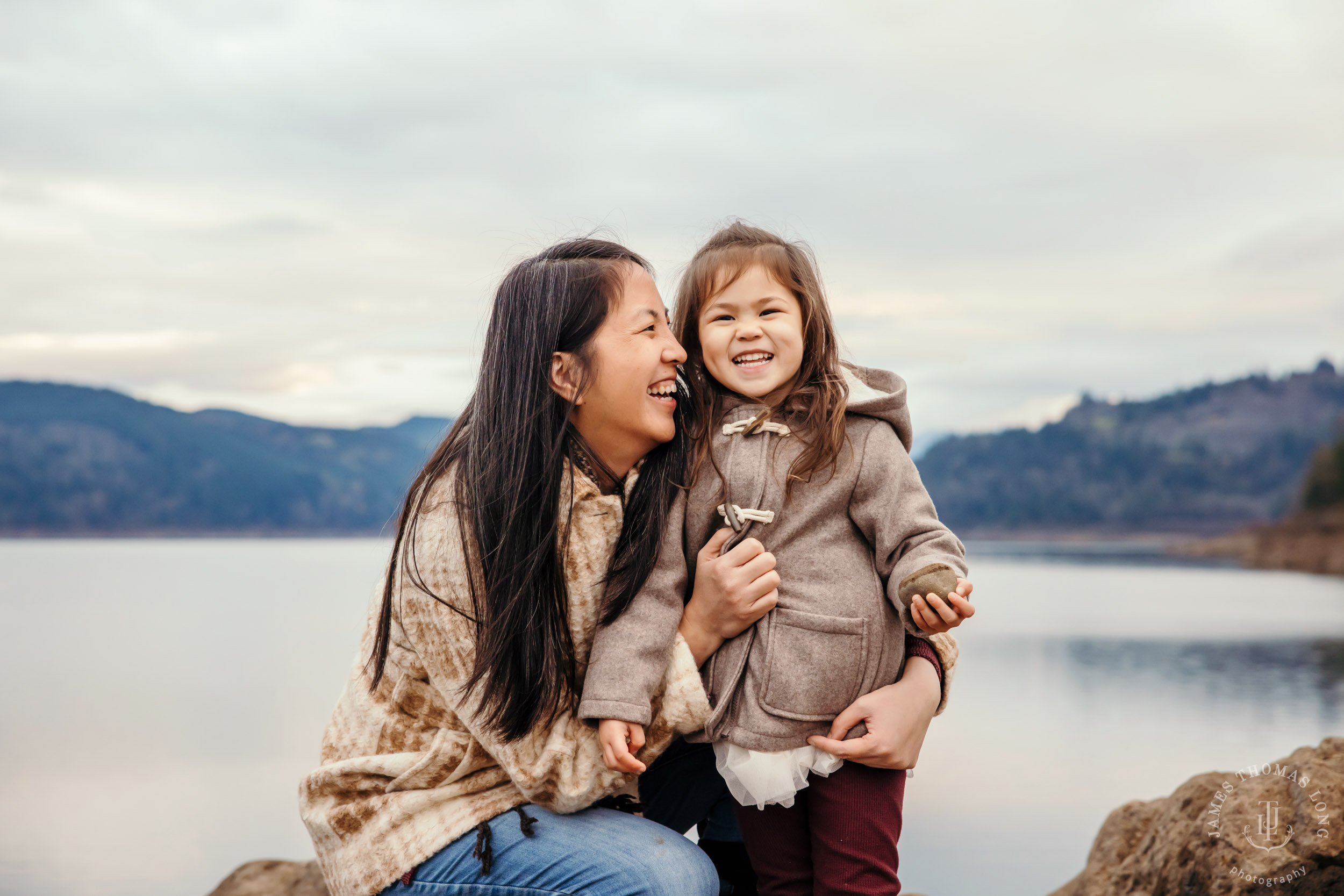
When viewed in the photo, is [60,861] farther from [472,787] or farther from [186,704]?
[186,704]

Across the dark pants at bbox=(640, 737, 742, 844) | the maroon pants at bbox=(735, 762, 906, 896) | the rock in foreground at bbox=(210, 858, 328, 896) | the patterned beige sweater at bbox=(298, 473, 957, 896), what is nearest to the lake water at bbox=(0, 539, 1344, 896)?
the rock in foreground at bbox=(210, 858, 328, 896)

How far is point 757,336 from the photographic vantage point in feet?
7.73

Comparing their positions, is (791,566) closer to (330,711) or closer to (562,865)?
(562,865)

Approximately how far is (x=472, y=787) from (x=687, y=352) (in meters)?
1.07

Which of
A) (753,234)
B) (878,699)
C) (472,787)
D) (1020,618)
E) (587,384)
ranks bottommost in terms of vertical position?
(1020,618)

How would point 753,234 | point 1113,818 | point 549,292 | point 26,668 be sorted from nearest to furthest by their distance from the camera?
1. point 549,292
2. point 753,234
3. point 1113,818
4. point 26,668

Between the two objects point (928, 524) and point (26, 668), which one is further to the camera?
point (26, 668)

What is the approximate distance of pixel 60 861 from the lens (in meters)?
7.05

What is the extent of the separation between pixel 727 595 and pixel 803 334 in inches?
25.6

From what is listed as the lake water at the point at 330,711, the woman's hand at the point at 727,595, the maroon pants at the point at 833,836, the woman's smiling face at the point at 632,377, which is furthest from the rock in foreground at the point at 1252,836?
the lake water at the point at 330,711

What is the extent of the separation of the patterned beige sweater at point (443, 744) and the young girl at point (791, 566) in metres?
0.08

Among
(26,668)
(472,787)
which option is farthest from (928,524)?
(26,668)

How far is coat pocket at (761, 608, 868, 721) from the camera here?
2.19 meters

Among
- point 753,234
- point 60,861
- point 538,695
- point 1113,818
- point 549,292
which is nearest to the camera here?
point 538,695
